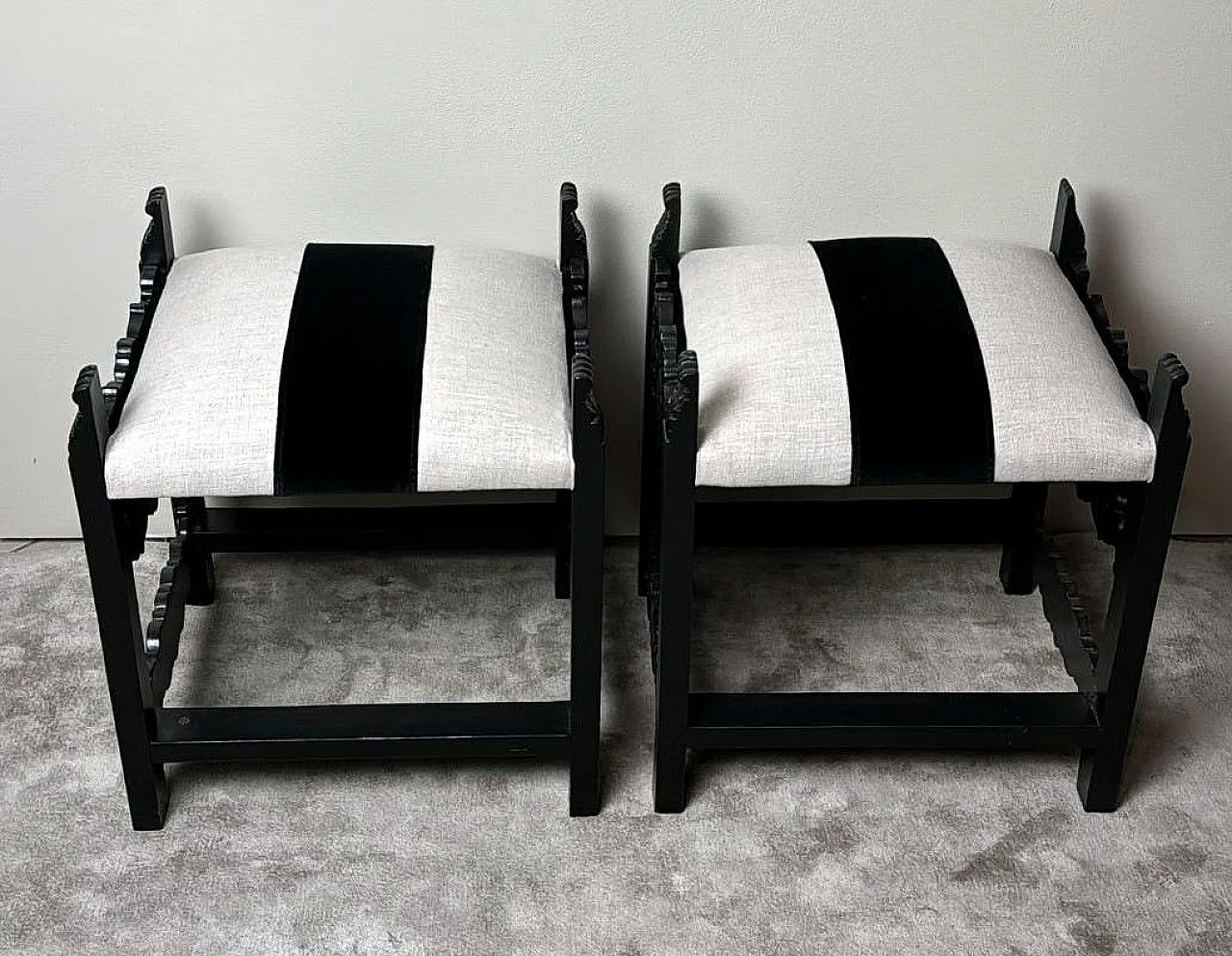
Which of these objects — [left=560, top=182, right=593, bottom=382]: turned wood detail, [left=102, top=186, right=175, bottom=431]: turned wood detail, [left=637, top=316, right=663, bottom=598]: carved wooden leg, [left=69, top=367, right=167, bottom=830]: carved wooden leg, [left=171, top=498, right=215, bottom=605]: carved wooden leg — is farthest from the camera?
[left=171, top=498, right=215, bottom=605]: carved wooden leg

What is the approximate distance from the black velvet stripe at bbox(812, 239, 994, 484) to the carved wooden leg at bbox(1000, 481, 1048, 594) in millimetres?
434

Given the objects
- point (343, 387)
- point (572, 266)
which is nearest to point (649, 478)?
point (572, 266)

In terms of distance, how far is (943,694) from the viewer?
1541mm

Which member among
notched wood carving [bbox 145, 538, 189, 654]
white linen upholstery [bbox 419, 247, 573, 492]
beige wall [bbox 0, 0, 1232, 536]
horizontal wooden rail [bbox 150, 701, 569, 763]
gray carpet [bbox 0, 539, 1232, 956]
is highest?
beige wall [bbox 0, 0, 1232, 536]

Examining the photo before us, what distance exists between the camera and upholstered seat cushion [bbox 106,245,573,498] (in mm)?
1336

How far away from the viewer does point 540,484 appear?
4.48 ft

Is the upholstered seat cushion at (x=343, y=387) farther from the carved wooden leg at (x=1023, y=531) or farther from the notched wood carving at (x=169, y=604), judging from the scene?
the carved wooden leg at (x=1023, y=531)

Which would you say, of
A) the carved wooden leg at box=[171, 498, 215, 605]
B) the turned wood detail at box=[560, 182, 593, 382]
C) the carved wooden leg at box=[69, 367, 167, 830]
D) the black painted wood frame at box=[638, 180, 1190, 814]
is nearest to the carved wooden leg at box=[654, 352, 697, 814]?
the black painted wood frame at box=[638, 180, 1190, 814]

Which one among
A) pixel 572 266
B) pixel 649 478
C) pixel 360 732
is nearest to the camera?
pixel 360 732

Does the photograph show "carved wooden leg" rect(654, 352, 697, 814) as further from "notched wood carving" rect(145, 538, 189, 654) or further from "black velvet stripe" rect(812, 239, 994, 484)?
"notched wood carving" rect(145, 538, 189, 654)

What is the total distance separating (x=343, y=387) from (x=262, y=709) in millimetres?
357

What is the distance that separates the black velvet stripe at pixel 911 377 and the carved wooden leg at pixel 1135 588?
0.52 ft

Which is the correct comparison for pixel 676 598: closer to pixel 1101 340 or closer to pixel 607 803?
pixel 607 803

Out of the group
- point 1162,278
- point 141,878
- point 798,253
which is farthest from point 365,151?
point 1162,278
